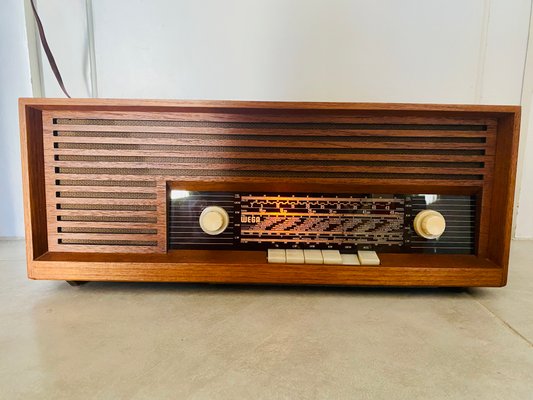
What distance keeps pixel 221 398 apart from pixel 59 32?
3.66 feet

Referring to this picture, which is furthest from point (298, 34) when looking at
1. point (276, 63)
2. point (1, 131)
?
point (1, 131)

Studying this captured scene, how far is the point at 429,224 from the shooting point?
635 millimetres

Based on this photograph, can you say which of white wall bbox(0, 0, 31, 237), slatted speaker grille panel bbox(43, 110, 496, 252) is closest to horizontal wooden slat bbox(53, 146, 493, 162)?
slatted speaker grille panel bbox(43, 110, 496, 252)

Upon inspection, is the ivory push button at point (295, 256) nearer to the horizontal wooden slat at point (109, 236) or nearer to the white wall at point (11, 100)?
the horizontal wooden slat at point (109, 236)

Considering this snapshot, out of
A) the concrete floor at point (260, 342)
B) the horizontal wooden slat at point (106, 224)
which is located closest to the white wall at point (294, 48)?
the horizontal wooden slat at point (106, 224)

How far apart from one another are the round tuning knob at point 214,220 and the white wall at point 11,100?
0.77 meters

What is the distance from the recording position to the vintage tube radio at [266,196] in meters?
0.64

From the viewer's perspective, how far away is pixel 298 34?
39.8 inches

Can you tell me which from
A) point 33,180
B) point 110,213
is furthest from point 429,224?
point 33,180

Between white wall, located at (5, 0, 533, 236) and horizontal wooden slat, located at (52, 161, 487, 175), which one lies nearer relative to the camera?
horizontal wooden slat, located at (52, 161, 487, 175)

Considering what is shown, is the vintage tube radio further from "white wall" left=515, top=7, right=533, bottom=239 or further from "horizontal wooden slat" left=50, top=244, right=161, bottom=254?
"white wall" left=515, top=7, right=533, bottom=239

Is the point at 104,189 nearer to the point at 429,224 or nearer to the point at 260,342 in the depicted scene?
the point at 260,342

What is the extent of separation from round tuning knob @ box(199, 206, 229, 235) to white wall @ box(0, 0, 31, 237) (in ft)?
2.54

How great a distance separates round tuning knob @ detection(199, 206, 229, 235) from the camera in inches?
25.3
